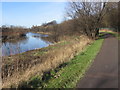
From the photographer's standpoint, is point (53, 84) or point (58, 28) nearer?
point (53, 84)

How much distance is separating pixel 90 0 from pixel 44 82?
966 inches

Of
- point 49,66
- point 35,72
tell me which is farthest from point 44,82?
point 49,66

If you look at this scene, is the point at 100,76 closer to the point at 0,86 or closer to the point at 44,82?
the point at 44,82

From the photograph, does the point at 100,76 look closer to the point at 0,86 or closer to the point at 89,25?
the point at 0,86

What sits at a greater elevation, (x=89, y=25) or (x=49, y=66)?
(x=89, y=25)

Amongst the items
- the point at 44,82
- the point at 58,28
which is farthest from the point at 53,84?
the point at 58,28

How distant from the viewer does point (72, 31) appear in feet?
103

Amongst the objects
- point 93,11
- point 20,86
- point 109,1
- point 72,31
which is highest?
point 109,1

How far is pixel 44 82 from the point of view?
16.2ft

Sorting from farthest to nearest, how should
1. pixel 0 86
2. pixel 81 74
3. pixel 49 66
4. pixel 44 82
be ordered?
pixel 49 66 → pixel 81 74 → pixel 44 82 → pixel 0 86

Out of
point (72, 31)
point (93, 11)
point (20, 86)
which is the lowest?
point (20, 86)

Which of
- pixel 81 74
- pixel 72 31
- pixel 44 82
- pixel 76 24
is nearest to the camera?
pixel 44 82

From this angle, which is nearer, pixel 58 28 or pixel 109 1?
pixel 109 1

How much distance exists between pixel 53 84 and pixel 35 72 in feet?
6.11
